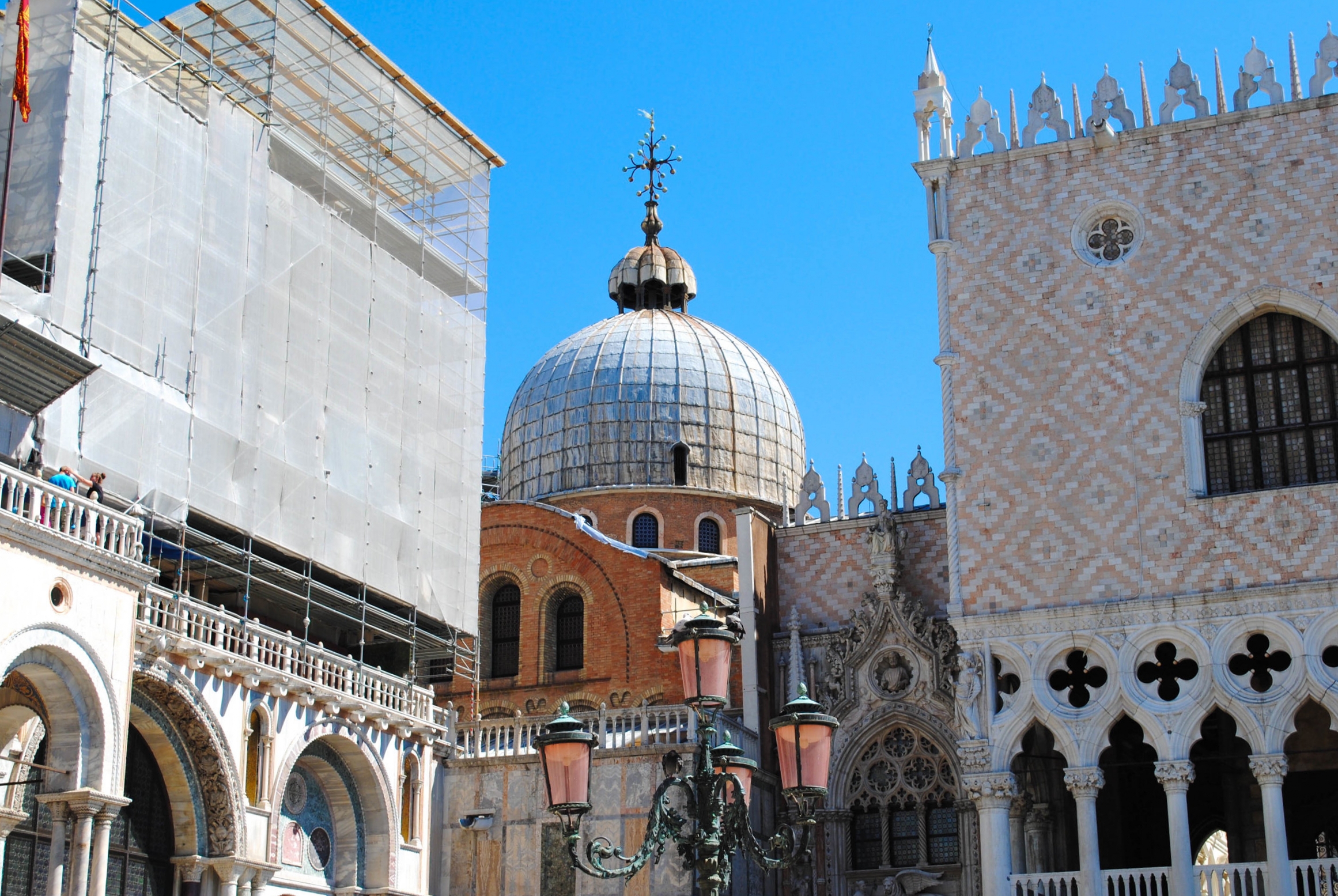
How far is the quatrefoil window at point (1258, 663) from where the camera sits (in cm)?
1961

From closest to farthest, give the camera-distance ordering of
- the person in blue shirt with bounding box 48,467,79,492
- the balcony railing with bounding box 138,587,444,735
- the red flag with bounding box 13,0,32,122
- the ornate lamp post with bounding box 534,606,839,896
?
the ornate lamp post with bounding box 534,606,839,896 → the person in blue shirt with bounding box 48,467,79,492 → the red flag with bounding box 13,0,32,122 → the balcony railing with bounding box 138,587,444,735

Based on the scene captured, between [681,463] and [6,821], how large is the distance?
65.1ft

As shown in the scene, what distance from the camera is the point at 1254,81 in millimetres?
21375

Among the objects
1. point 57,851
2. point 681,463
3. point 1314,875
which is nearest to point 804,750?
point 57,851

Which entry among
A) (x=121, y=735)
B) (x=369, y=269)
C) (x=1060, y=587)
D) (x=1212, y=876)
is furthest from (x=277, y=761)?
(x=1212, y=876)

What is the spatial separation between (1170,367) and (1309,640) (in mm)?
3524

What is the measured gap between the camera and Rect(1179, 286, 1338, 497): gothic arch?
20266 millimetres

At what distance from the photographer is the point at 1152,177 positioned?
2142cm

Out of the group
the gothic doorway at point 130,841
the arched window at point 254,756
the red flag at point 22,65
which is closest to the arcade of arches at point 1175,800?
the arched window at point 254,756

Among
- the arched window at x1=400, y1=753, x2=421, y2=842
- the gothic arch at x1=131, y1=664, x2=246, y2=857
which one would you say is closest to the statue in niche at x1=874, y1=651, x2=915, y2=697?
the arched window at x1=400, y1=753, x2=421, y2=842

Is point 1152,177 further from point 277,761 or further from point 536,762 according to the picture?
point 277,761

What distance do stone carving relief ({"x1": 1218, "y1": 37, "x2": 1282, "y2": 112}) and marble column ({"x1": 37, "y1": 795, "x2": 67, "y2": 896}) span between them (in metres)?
15.2

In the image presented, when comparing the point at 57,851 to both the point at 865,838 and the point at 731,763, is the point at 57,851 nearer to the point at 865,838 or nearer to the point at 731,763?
the point at 731,763

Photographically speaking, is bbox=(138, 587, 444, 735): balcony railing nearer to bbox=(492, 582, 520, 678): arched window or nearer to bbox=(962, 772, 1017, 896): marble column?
bbox=(492, 582, 520, 678): arched window
